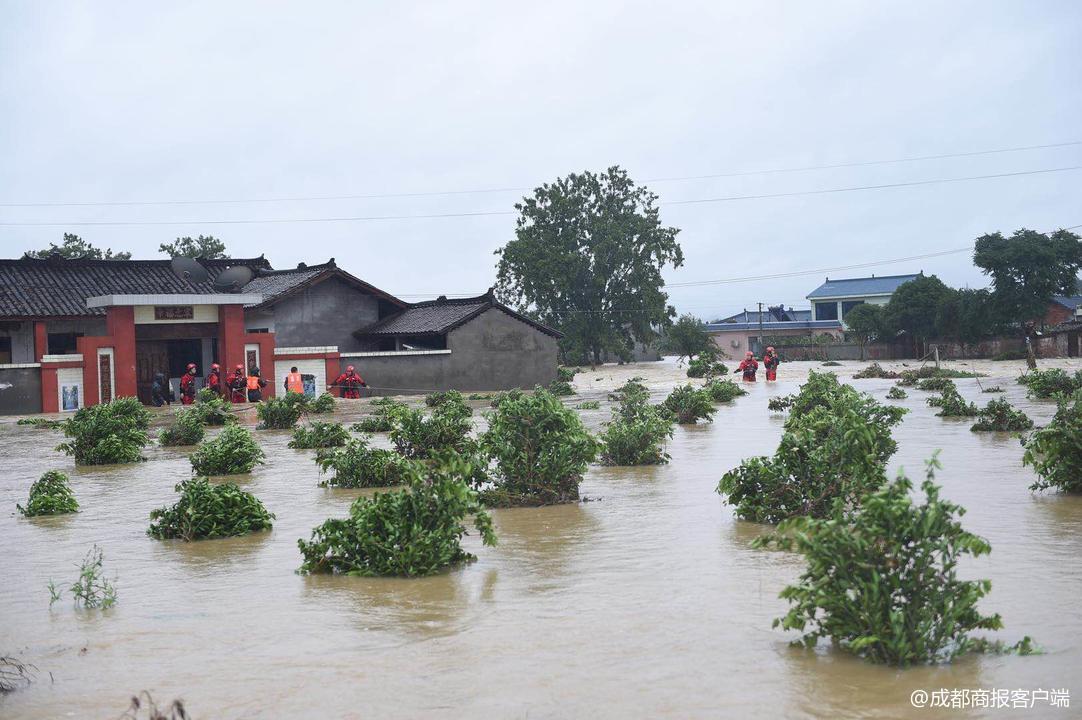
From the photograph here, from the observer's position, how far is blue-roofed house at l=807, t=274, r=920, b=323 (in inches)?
3378

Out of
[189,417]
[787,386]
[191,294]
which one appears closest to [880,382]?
[787,386]

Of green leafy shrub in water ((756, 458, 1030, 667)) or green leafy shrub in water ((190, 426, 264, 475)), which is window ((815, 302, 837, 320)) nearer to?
green leafy shrub in water ((190, 426, 264, 475))

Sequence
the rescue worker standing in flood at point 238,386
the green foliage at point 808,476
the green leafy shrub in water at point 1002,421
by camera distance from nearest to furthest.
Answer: the green foliage at point 808,476 → the green leafy shrub in water at point 1002,421 → the rescue worker standing in flood at point 238,386

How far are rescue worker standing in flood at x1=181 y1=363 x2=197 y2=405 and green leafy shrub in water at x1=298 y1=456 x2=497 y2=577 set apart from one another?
88.0 feet

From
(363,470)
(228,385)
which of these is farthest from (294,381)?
(363,470)

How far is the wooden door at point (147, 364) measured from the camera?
36.0 metres

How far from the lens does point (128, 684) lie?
20.8 feet

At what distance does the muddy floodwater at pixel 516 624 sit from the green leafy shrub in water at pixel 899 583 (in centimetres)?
16

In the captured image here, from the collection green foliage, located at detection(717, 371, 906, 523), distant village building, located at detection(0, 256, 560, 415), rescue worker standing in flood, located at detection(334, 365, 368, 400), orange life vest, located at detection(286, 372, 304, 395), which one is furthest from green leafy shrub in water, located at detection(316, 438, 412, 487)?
rescue worker standing in flood, located at detection(334, 365, 368, 400)

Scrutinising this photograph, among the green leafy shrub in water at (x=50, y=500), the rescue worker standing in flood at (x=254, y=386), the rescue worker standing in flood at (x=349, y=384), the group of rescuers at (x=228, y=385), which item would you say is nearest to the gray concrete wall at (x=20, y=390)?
the group of rescuers at (x=228, y=385)

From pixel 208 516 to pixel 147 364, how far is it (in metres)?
27.1

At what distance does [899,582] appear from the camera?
5.97 meters

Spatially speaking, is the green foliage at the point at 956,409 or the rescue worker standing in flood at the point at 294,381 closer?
the green foliage at the point at 956,409

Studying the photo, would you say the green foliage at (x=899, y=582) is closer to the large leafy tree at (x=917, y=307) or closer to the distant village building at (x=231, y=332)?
the distant village building at (x=231, y=332)
